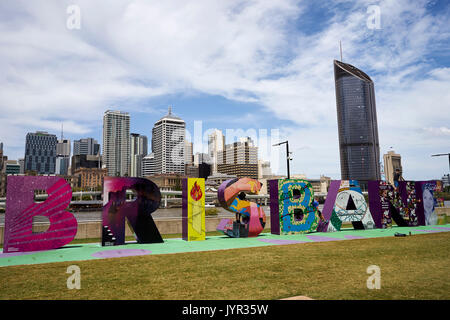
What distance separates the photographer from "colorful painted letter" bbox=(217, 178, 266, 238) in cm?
1789

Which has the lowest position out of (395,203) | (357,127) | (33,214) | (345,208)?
(345,208)

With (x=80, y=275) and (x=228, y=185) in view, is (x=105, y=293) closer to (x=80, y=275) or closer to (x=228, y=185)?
(x=80, y=275)

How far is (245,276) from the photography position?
342 inches

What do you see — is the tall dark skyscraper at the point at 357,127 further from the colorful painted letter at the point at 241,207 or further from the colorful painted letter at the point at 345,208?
the colorful painted letter at the point at 241,207

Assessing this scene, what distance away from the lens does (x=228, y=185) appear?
706 inches

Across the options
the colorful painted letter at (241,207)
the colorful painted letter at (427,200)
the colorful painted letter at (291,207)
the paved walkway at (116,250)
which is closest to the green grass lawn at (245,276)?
the paved walkway at (116,250)

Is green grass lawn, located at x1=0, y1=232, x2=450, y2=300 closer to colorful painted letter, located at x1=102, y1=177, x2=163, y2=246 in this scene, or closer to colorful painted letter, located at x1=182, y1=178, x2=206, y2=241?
colorful painted letter, located at x1=102, y1=177, x2=163, y2=246

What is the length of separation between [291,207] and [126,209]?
10.1 metres

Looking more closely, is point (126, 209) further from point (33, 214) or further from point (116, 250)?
point (33, 214)

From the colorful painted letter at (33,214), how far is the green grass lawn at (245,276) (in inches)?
150

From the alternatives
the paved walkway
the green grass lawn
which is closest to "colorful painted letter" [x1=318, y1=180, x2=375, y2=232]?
the paved walkway

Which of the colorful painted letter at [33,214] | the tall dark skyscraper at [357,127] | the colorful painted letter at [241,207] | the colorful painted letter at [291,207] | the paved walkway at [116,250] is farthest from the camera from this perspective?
the tall dark skyscraper at [357,127]

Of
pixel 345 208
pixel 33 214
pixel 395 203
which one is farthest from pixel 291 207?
pixel 33 214

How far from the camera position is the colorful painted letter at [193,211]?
56.3 feet
